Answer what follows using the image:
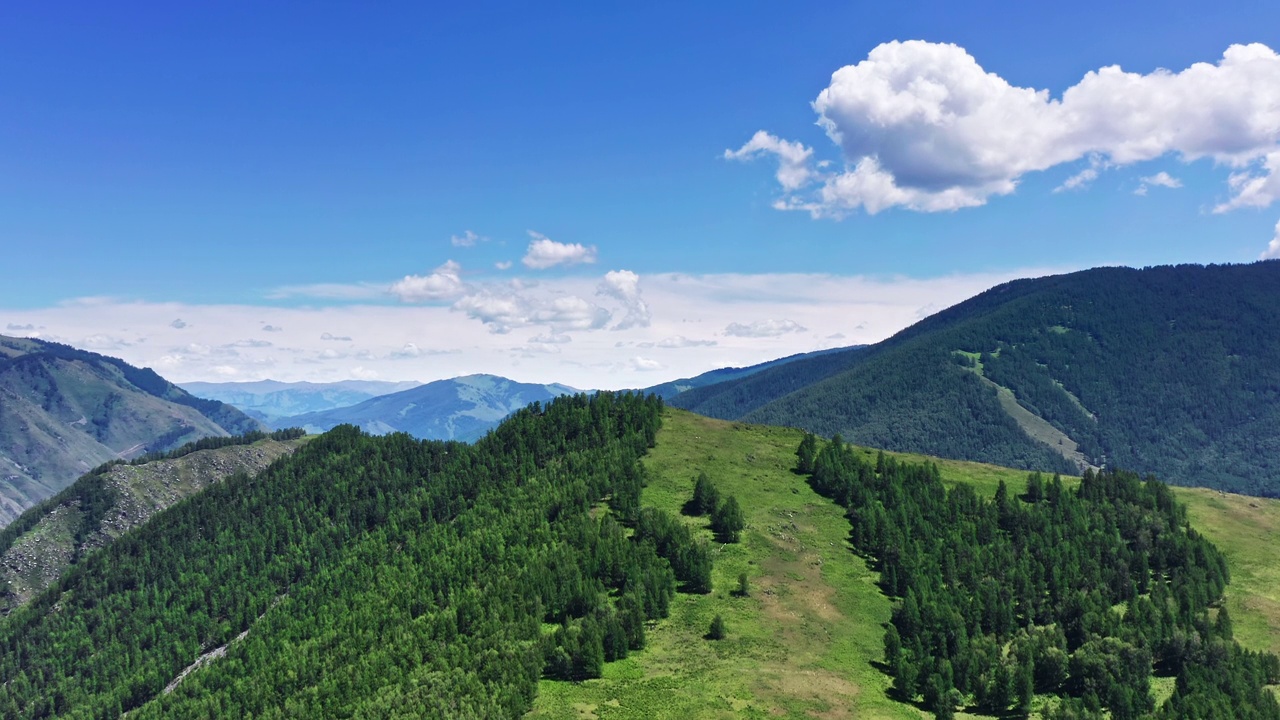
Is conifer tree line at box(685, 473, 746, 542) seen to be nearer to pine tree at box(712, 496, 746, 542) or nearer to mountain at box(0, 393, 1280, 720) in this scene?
pine tree at box(712, 496, 746, 542)

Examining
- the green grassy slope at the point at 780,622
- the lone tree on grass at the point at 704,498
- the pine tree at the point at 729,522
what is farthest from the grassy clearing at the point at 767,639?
the lone tree on grass at the point at 704,498

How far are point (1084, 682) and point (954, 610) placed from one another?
73.0ft

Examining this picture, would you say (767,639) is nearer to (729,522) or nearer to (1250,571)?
(729,522)

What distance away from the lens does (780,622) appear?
12950cm

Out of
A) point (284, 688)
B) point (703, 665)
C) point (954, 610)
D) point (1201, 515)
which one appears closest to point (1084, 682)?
point (954, 610)

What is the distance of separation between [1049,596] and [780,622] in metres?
55.2

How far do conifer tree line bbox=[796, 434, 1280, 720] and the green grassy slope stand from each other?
558 cm

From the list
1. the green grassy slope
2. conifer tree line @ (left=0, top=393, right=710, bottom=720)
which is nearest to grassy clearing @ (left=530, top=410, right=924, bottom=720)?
the green grassy slope

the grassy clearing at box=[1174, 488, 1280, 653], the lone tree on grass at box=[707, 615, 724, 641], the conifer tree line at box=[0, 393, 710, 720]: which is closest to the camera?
the conifer tree line at box=[0, 393, 710, 720]

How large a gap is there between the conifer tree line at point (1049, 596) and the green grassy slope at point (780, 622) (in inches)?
220

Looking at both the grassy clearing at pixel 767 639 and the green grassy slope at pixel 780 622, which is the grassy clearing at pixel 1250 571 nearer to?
the green grassy slope at pixel 780 622

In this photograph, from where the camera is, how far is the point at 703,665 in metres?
112

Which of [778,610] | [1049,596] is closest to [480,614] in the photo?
[778,610]

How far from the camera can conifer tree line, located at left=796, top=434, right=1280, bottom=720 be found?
110 meters
